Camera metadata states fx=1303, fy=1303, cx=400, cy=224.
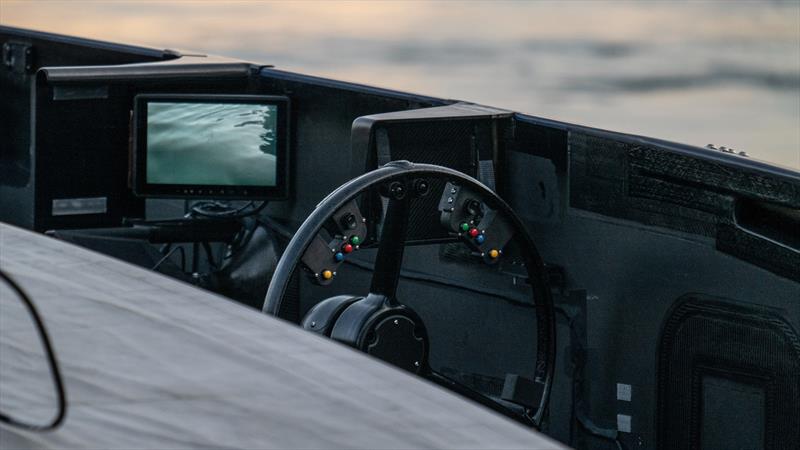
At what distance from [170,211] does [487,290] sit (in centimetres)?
140

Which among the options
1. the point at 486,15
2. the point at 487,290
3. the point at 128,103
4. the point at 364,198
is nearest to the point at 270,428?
the point at 364,198

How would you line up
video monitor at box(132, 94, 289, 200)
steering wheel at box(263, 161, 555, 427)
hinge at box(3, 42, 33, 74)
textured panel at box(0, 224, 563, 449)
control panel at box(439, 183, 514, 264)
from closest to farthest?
1. textured panel at box(0, 224, 563, 449)
2. steering wheel at box(263, 161, 555, 427)
3. control panel at box(439, 183, 514, 264)
4. video monitor at box(132, 94, 289, 200)
5. hinge at box(3, 42, 33, 74)

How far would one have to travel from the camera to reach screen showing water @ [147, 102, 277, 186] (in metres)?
3.26

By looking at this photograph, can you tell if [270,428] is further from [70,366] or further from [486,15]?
[486,15]

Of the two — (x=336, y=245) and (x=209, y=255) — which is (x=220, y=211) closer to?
(x=209, y=255)

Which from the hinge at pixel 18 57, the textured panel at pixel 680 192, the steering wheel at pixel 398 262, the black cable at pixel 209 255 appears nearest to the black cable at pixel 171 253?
the black cable at pixel 209 255

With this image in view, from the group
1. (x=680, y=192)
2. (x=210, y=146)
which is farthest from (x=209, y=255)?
(x=680, y=192)

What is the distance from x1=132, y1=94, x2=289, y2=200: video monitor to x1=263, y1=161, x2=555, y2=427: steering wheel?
955 millimetres

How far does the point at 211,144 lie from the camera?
129 inches

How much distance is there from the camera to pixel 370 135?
2.55 m

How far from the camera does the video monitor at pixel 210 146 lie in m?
3.26

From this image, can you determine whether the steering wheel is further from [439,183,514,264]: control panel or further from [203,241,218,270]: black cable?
[203,241,218,270]: black cable

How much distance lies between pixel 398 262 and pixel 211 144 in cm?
117

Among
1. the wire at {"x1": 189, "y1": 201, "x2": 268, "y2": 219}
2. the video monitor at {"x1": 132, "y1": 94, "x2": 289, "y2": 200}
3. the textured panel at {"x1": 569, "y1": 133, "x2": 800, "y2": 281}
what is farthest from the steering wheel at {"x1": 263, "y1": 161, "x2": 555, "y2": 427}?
the wire at {"x1": 189, "y1": 201, "x2": 268, "y2": 219}
